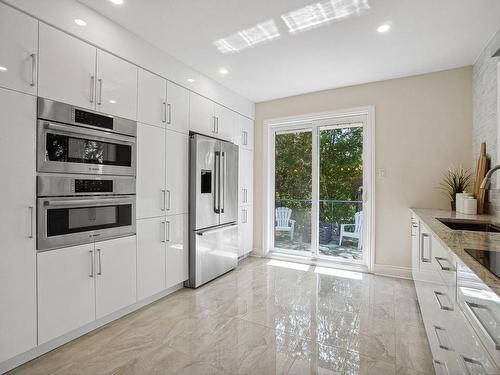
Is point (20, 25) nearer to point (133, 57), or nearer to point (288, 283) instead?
point (133, 57)

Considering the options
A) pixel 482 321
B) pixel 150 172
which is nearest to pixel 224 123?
pixel 150 172

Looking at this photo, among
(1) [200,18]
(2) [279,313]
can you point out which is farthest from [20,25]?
(2) [279,313]

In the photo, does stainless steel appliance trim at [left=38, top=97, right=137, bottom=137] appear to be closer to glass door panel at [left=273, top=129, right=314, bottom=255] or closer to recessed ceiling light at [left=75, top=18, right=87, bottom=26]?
recessed ceiling light at [left=75, top=18, right=87, bottom=26]

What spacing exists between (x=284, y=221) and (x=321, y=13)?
3.04m

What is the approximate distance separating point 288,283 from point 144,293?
65.9 inches

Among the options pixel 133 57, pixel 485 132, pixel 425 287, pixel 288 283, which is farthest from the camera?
pixel 288 283

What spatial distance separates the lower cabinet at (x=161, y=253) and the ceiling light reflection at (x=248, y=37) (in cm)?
186

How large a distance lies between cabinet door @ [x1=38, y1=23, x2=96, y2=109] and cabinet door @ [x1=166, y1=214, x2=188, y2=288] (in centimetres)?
138

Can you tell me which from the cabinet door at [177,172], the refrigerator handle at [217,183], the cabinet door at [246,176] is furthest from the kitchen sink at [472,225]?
the cabinet door at [246,176]

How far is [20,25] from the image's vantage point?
167cm

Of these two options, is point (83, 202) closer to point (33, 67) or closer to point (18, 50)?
point (33, 67)

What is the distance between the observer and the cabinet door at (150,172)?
2482 millimetres

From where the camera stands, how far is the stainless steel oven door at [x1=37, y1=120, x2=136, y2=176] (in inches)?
71.4

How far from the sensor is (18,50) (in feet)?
5.47
